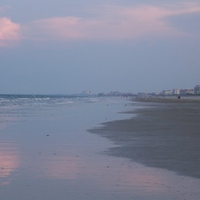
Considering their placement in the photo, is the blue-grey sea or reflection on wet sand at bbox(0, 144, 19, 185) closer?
the blue-grey sea

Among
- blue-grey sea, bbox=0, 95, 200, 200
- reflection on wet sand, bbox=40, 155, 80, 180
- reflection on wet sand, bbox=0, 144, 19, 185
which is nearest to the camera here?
blue-grey sea, bbox=0, 95, 200, 200

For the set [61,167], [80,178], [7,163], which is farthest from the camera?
[7,163]

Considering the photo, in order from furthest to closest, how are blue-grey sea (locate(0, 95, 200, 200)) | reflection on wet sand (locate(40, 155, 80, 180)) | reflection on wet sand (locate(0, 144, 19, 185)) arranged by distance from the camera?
1. reflection on wet sand (locate(40, 155, 80, 180))
2. reflection on wet sand (locate(0, 144, 19, 185))
3. blue-grey sea (locate(0, 95, 200, 200))

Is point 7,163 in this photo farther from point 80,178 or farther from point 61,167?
→ point 80,178

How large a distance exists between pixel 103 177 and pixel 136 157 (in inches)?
133

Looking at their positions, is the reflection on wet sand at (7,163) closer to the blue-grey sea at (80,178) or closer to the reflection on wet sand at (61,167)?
the blue-grey sea at (80,178)

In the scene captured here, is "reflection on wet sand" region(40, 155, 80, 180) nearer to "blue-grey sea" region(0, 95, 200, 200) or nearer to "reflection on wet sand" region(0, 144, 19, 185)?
"blue-grey sea" region(0, 95, 200, 200)

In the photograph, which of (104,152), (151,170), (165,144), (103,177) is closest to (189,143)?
(165,144)

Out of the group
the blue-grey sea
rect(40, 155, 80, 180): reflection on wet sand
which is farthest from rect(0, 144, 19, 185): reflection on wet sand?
rect(40, 155, 80, 180): reflection on wet sand

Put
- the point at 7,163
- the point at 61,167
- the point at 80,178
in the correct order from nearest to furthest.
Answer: the point at 80,178, the point at 61,167, the point at 7,163

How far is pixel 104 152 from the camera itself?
1436 cm

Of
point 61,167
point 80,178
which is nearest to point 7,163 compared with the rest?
point 61,167

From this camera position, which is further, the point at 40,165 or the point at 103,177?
the point at 40,165

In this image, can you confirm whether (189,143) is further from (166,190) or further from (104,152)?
(166,190)
